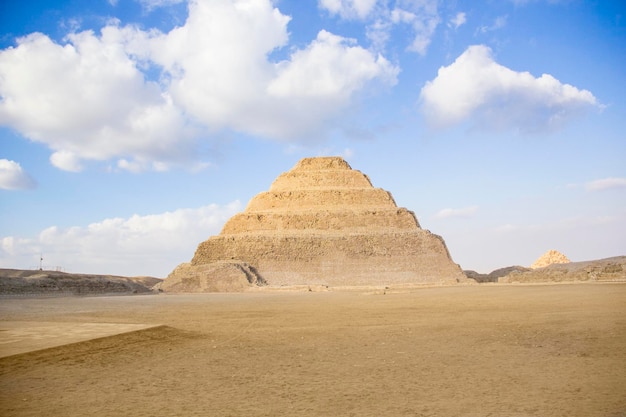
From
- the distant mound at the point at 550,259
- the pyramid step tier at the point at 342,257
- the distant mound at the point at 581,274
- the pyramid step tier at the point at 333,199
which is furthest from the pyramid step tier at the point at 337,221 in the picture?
the distant mound at the point at 550,259

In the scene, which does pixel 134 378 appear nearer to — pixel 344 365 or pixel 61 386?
pixel 61 386

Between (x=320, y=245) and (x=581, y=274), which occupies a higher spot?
(x=320, y=245)

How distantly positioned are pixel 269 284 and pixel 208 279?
20.4ft

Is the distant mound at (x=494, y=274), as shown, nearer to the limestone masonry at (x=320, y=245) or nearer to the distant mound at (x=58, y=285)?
the limestone masonry at (x=320, y=245)

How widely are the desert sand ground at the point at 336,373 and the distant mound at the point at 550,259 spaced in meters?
82.7

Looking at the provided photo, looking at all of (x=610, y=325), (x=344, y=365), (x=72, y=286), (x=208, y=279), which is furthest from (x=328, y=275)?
(x=344, y=365)

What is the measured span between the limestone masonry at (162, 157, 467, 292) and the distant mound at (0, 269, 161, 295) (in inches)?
196

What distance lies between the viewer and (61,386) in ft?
23.9

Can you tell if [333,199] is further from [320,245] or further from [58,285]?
[58,285]

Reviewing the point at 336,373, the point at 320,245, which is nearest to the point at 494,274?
the point at 320,245

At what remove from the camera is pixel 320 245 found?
56188 mm

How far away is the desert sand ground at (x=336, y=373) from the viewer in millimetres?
6047

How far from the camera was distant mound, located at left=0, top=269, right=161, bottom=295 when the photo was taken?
40438 millimetres

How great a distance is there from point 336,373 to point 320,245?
158 ft
